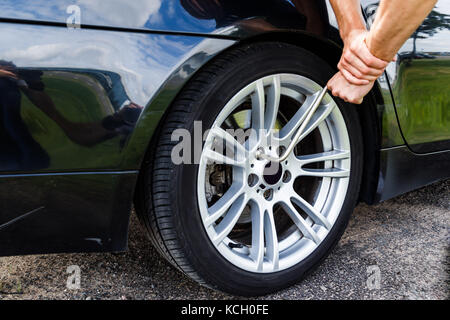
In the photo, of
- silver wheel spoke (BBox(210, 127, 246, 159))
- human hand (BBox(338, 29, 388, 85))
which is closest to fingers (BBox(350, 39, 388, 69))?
human hand (BBox(338, 29, 388, 85))

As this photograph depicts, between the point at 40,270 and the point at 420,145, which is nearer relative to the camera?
the point at 40,270

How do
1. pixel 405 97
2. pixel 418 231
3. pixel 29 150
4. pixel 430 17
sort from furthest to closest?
pixel 418 231
pixel 430 17
pixel 405 97
pixel 29 150

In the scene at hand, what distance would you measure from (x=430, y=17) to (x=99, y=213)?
1.55 meters

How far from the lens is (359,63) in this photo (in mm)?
1374

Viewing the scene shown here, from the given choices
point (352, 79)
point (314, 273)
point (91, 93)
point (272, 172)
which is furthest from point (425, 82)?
point (91, 93)

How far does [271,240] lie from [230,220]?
190 mm

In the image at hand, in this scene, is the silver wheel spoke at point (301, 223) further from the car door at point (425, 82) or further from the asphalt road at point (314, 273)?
the car door at point (425, 82)

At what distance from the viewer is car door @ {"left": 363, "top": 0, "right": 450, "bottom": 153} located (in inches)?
70.9

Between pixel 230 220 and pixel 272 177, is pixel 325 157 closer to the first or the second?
pixel 272 177
